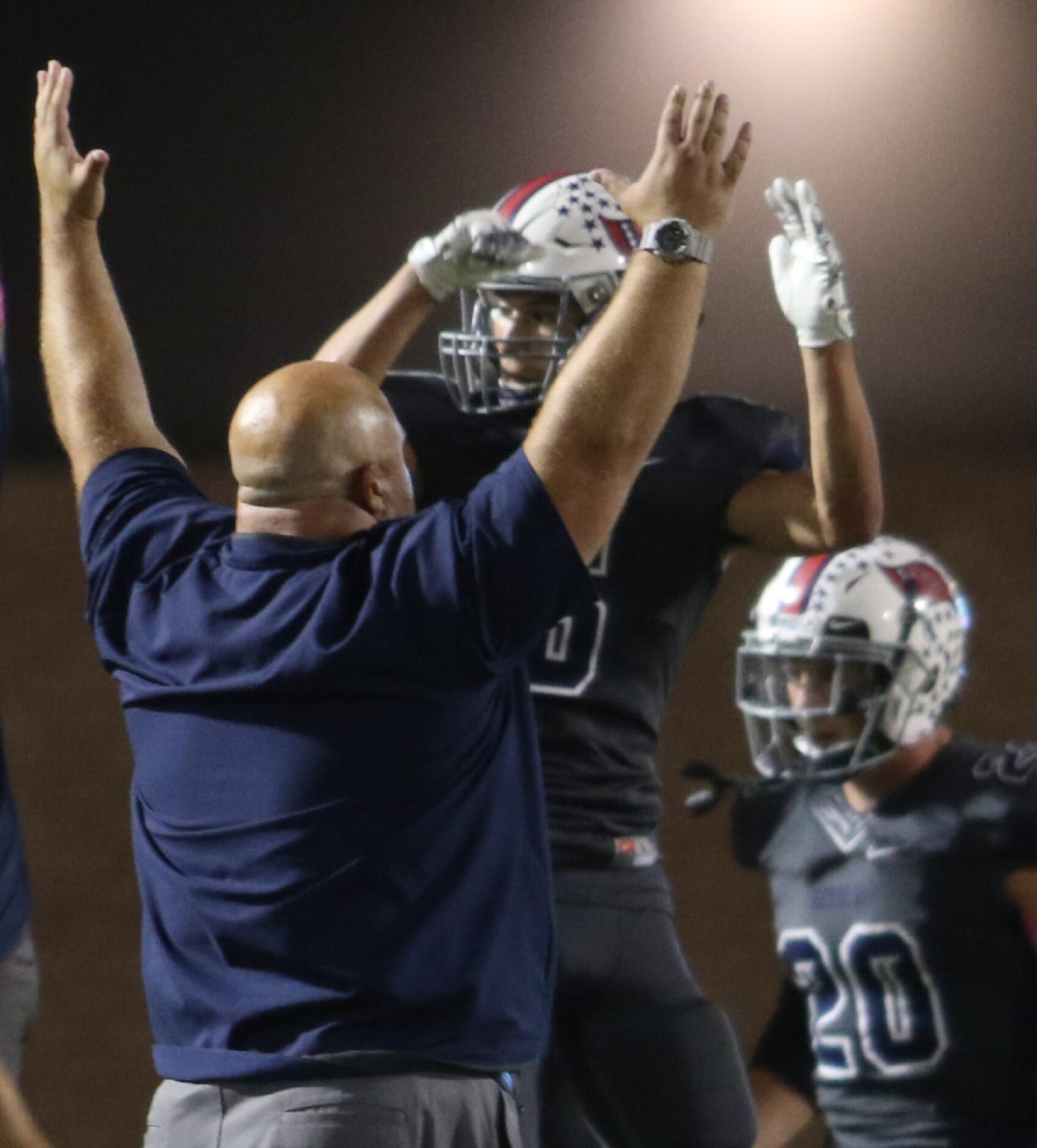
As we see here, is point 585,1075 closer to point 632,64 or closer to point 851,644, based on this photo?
point 851,644

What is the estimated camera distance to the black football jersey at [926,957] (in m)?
2.05

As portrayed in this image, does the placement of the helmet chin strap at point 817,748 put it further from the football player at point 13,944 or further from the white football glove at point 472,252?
the football player at point 13,944

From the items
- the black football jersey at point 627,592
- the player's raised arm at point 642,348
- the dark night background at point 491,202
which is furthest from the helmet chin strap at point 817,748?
the player's raised arm at point 642,348

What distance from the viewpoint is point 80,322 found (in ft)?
5.14

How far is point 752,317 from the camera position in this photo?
3.10 m

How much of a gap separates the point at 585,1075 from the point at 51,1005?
156 cm

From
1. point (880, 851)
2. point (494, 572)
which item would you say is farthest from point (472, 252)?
point (880, 851)

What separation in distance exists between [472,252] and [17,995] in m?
0.83

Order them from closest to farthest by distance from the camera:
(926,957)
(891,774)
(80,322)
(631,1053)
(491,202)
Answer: (80,322) < (631,1053) < (926,957) < (891,774) < (491,202)

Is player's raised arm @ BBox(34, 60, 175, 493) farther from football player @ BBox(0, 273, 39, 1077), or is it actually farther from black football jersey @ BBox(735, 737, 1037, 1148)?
black football jersey @ BBox(735, 737, 1037, 1148)

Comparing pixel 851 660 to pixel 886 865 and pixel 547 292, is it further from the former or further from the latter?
pixel 547 292

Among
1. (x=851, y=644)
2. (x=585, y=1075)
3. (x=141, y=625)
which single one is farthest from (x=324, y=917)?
(x=851, y=644)

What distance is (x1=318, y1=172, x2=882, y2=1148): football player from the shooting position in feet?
5.92

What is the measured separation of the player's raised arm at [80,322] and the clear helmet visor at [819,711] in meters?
1.02
